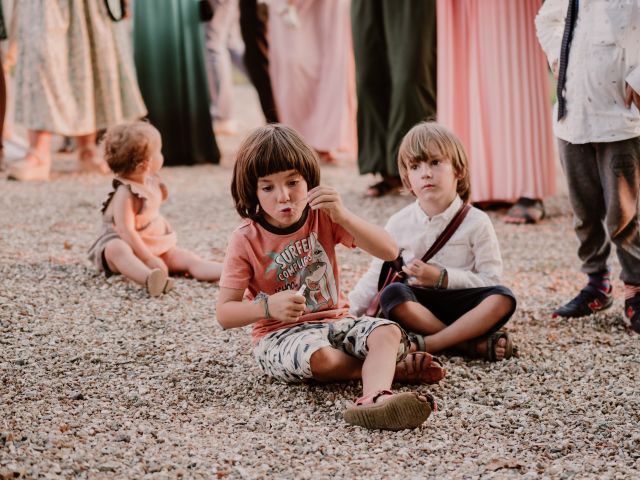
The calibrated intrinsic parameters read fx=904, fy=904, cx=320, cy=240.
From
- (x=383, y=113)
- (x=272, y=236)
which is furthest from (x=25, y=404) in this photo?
(x=383, y=113)

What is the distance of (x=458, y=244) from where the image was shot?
9.87 feet

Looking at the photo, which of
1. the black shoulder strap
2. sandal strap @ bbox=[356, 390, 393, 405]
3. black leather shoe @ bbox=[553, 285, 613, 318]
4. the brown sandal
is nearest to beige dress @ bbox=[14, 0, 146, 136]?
the brown sandal

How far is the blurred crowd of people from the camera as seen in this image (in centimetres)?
502

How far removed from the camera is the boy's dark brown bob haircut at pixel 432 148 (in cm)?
297

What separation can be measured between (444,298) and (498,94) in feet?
7.66

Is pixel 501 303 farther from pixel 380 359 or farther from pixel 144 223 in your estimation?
pixel 144 223

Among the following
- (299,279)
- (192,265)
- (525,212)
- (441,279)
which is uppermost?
(299,279)

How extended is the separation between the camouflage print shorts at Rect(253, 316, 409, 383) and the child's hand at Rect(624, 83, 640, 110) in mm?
1176

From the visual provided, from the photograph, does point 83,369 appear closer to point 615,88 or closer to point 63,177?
point 615,88

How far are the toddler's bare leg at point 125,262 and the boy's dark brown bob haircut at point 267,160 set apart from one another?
3.96 ft

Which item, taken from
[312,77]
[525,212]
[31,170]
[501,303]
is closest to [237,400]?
[501,303]

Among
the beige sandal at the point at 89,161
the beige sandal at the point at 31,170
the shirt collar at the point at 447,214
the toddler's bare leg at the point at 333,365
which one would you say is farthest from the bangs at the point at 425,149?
the beige sandal at the point at 89,161

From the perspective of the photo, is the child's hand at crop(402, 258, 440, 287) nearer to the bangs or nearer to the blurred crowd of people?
the bangs

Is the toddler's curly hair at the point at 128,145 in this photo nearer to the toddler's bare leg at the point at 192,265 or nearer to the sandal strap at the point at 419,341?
the toddler's bare leg at the point at 192,265
